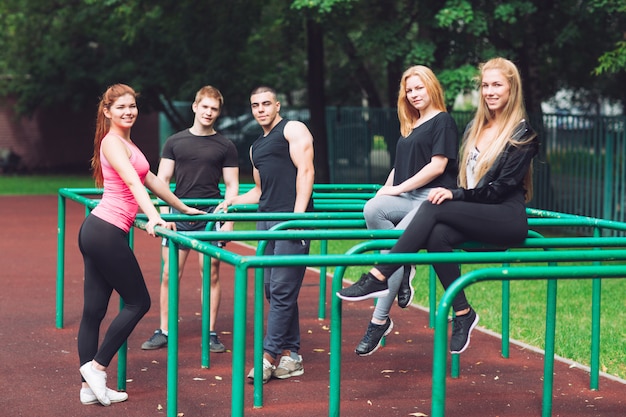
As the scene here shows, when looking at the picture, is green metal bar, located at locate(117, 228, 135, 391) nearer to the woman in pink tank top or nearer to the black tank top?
the woman in pink tank top

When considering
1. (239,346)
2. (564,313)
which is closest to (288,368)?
(239,346)

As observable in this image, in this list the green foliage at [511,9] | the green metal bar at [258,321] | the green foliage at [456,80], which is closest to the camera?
the green metal bar at [258,321]

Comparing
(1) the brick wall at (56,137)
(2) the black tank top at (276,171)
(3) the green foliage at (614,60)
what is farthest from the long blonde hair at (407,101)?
(1) the brick wall at (56,137)

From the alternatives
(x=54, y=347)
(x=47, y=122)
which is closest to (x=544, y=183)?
(x=54, y=347)

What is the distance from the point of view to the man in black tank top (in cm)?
596

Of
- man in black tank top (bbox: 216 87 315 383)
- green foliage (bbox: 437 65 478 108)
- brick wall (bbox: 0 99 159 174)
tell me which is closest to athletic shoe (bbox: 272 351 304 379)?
man in black tank top (bbox: 216 87 315 383)

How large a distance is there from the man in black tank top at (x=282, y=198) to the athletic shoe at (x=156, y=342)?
3.22 ft

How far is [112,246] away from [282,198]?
1288mm

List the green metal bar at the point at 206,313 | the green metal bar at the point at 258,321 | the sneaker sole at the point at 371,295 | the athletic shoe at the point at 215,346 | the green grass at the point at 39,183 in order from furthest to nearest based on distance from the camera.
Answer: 1. the green grass at the point at 39,183
2. the athletic shoe at the point at 215,346
3. the green metal bar at the point at 206,313
4. the sneaker sole at the point at 371,295
5. the green metal bar at the point at 258,321

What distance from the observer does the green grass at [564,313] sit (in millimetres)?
6957

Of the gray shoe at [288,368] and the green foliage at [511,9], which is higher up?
the green foliage at [511,9]

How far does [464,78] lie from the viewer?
14.5 meters

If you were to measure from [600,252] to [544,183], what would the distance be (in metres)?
11.4

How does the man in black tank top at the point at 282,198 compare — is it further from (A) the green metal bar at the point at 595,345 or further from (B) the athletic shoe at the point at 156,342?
(A) the green metal bar at the point at 595,345
